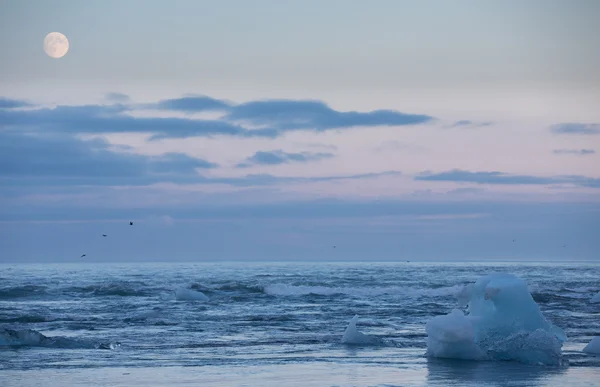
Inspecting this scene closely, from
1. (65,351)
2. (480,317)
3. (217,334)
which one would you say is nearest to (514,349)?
(480,317)

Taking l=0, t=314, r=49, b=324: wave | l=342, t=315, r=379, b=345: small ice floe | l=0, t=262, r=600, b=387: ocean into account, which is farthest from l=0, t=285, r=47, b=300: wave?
l=342, t=315, r=379, b=345: small ice floe

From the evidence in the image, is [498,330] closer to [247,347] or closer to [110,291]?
[247,347]

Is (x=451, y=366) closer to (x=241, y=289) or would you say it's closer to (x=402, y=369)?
(x=402, y=369)

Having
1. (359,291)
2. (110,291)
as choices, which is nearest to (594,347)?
(359,291)

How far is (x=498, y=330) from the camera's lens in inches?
696

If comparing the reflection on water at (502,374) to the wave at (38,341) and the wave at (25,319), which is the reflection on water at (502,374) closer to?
the wave at (38,341)

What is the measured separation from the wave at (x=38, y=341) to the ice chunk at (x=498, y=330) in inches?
337

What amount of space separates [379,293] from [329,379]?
31.4 meters

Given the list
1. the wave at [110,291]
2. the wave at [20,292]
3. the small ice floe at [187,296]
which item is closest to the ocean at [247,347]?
the small ice floe at [187,296]

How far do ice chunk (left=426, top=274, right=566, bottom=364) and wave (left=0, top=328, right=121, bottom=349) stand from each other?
8559mm

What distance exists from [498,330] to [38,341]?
39.0 ft

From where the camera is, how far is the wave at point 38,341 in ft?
63.7

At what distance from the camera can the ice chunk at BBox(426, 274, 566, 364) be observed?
1655cm

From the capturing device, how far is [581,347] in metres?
19.2
